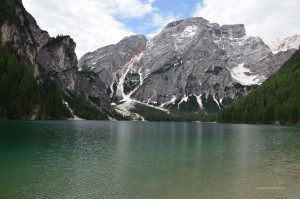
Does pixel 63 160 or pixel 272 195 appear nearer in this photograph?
pixel 272 195

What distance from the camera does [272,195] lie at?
30734mm

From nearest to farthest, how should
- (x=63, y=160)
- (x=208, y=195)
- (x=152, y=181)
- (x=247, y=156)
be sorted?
(x=208, y=195) → (x=152, y=181) → (x=63, y=160) → (x=247, y=156)

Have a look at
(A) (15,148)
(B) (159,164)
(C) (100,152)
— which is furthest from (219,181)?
(A) (15,148)

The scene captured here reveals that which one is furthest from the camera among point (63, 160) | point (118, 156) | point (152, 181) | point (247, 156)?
point (247, 156)

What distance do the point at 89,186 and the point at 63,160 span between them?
16.0 metres

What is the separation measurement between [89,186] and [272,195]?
57.8 feet

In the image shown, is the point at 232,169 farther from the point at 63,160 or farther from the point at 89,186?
the point at 63,160

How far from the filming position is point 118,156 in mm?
53281

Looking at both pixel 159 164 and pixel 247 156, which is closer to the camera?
pixel 159 164

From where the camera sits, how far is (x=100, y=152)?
57.1 m

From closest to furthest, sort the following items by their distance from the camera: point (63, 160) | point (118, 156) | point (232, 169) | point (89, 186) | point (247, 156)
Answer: point (89, 186), point (232, 169), point (63, 160), point (118, 156), point (247, 156)

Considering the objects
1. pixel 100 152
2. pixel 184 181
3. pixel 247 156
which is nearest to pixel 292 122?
pixel 247 156

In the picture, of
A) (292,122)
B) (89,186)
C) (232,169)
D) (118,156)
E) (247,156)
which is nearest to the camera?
(89,186)

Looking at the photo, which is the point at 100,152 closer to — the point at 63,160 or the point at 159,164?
the point at 63,160
